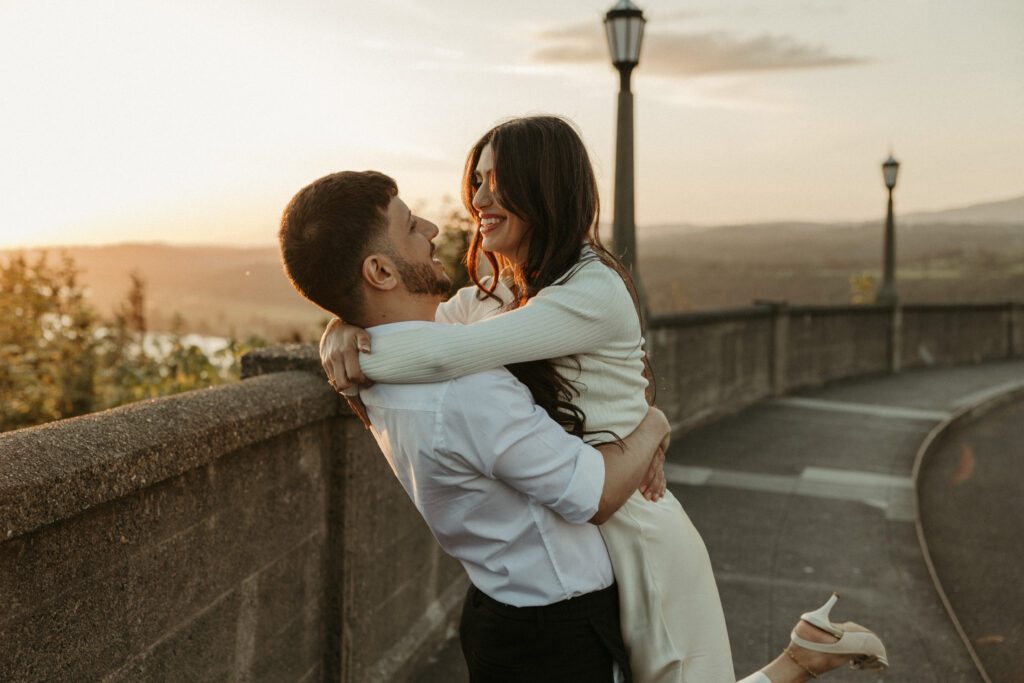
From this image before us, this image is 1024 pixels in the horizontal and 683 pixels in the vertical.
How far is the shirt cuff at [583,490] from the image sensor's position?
200 centimetres

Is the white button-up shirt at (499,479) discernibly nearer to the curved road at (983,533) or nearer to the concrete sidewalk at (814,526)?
the concrete sidewalk at (814,526)

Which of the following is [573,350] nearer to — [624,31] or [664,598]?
[664,598]

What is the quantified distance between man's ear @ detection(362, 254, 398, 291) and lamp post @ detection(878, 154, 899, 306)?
1968 cm

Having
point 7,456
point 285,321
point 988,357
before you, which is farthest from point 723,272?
point 7,456

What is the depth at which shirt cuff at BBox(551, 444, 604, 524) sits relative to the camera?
1995 mm

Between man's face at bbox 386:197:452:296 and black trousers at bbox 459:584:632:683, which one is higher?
man's face at bbox 386:197:452:296

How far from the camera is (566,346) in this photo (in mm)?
2082

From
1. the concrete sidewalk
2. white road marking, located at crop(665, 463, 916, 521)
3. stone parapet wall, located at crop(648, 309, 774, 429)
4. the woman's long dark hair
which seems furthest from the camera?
stone parapet wall, located at crop(648, 309, 774, 429)

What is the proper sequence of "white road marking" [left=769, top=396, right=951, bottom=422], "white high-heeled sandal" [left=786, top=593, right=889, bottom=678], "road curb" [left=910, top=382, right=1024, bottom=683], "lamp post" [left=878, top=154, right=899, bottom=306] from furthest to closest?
"lamp post" [left=878, top=154, right=899, bottom=306]
"white road marking" [left=769, top=396, right=951, bottom=422]
"road curb" [left=910, top=382, right=1024, bottom=683]
"white high-heeled sandal" [left=786, top=593, right=889, bottom=678]

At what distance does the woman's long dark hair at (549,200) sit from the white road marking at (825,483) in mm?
6254

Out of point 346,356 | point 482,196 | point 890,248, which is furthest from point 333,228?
point 890,248

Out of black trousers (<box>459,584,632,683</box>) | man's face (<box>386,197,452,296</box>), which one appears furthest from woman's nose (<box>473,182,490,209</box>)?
black trousers (<box>459,584,632,683</box>)

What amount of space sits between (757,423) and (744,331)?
5.79 ft

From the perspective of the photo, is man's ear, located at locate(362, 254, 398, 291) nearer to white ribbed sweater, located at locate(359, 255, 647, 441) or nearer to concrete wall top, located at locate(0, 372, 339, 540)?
white ribbed sweater, located at locate(359, 255, 647, 441)
